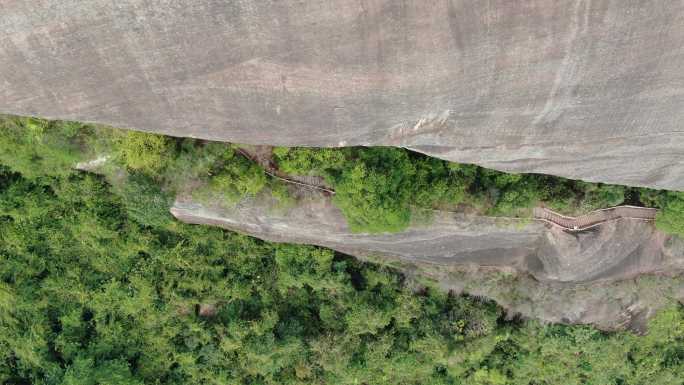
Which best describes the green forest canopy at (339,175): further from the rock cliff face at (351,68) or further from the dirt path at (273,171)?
the rock cliff face at (351,68)

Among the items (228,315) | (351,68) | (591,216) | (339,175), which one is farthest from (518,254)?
(228,315)

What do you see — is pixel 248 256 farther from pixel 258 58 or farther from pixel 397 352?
pixel 258 58

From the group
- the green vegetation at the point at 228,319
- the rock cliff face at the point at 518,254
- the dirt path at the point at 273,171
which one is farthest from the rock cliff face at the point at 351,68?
the green vegetation at the point at 228,319

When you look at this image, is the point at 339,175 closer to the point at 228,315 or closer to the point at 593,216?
the point at 228,315

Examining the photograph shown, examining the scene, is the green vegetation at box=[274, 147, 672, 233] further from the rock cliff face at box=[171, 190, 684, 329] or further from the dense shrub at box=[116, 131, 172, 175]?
the dense shrub at box=[116, 131, 172, 175]

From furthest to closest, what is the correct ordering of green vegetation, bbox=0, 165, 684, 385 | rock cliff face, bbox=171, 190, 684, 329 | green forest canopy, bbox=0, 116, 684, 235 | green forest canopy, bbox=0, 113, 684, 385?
green vegetation, bbox=0, 165, 684, 385 → green forest canopy, bbox=0, 113, 684, 385 → rock cliff face, bbox=171, 190, 684, 329 → green forest canopy, bbox=0, 116, 684, 235

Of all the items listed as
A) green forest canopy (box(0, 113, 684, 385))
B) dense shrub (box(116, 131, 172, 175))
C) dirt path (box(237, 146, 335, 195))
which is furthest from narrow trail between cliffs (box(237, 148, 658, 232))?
dense shrub (box(116, 131, 172, 175))

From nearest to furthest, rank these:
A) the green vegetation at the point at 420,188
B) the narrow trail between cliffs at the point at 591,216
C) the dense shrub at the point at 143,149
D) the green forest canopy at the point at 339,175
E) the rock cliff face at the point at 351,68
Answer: the rock cliff face at the point at 351,68 < the dense shrub at the point at 143,149 < the green forest canopy at the point at 339,175 < the green vegetation at the point at 420,188 < the narrow trail between cliffs at the point at 591,216
